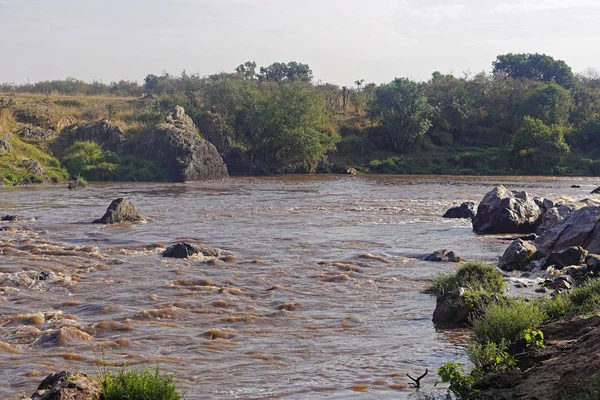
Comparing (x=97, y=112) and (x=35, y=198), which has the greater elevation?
(x=97, y=112)

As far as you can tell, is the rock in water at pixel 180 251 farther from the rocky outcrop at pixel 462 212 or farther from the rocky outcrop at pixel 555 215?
the rocky outcrop at pixel 462 212

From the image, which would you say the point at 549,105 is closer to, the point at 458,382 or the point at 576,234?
the point at 576,234

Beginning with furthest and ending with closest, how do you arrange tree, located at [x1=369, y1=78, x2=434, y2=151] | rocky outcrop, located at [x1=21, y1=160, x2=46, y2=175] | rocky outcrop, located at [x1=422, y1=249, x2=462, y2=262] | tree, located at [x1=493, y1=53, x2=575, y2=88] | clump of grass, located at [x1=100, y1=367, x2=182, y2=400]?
tree, located at [x1=493, y1=53, x2=575, y2=88]
tree, located at [x1=369, y1=78, x2=434, y2=151]
rocky outcrop, located at [x1=21, y1=160, x2=46, y2=175]
rocky outcrop, located at [x1=422, y1=249, x2=462, y2=262]
clump of grass, located at [x1=100, y1=367, x2=182, y2=400]

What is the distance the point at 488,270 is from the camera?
1438 cm

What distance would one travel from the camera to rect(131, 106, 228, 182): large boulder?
165ft

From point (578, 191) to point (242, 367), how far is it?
120 ft

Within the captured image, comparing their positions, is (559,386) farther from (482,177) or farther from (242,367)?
(482,177)

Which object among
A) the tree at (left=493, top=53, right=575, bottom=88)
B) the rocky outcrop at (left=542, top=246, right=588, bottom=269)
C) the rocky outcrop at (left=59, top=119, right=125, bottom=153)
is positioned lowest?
the rocky outcrop at (left=542, top=246, right=588, bottom=269)

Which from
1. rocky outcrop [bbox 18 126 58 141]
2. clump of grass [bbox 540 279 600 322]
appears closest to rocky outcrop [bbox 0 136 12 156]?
rocky outcrop [bbox 18 126 58 141]

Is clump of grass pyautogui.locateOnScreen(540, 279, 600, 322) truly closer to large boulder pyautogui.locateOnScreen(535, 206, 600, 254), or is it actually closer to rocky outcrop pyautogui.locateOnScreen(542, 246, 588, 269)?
rocky outcrop pyautogui.locateOnScreen(542, 246, 588, 269)

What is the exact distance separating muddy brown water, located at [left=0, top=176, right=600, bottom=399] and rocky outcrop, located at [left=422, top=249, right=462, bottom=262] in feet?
1.70

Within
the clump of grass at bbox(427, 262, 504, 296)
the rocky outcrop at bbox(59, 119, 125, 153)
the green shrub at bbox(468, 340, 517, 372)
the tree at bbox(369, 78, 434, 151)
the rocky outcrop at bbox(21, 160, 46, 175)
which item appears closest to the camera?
the green shrub at bbox(468, 340, 517, 372)

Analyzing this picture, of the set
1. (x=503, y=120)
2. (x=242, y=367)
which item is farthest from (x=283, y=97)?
(x=242, y=367)

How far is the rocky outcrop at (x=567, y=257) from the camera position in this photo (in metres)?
16.3
